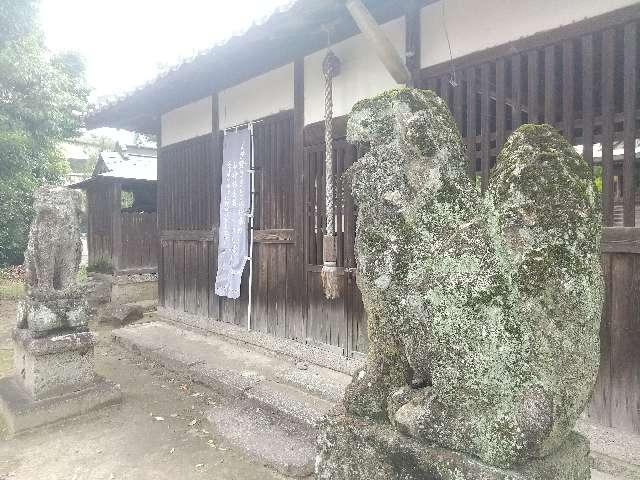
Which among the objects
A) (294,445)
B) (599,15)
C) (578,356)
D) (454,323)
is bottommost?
(294,445)

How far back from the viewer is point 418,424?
1.42m

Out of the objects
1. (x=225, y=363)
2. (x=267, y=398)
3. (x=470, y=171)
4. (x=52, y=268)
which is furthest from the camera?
(x=225, y=363)

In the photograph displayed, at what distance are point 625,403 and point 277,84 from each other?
222 inches

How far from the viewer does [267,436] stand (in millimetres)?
4242

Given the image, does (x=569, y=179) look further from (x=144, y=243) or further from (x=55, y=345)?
(x=144, y=243)

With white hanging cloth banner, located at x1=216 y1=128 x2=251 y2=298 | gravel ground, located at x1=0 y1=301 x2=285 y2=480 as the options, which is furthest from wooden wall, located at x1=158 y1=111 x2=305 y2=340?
gravel ground, located at x1=0 y1=301 x2=285 y2=480

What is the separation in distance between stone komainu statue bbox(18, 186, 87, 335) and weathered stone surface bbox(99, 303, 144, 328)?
489cm

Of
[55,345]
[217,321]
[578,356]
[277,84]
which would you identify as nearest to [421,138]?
[578,356]

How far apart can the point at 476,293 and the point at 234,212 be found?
584 cm

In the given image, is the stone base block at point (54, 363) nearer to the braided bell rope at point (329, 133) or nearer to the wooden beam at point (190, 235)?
the wooden beam at point (190, 235)

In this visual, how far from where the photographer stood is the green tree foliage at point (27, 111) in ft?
42.0

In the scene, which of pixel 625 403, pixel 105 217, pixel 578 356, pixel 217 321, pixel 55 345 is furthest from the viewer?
pixel 105 217

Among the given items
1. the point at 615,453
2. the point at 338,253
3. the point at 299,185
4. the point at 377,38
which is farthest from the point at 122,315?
the point at 615,453

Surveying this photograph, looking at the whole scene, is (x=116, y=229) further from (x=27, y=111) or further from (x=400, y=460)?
(x=400, y=460)
